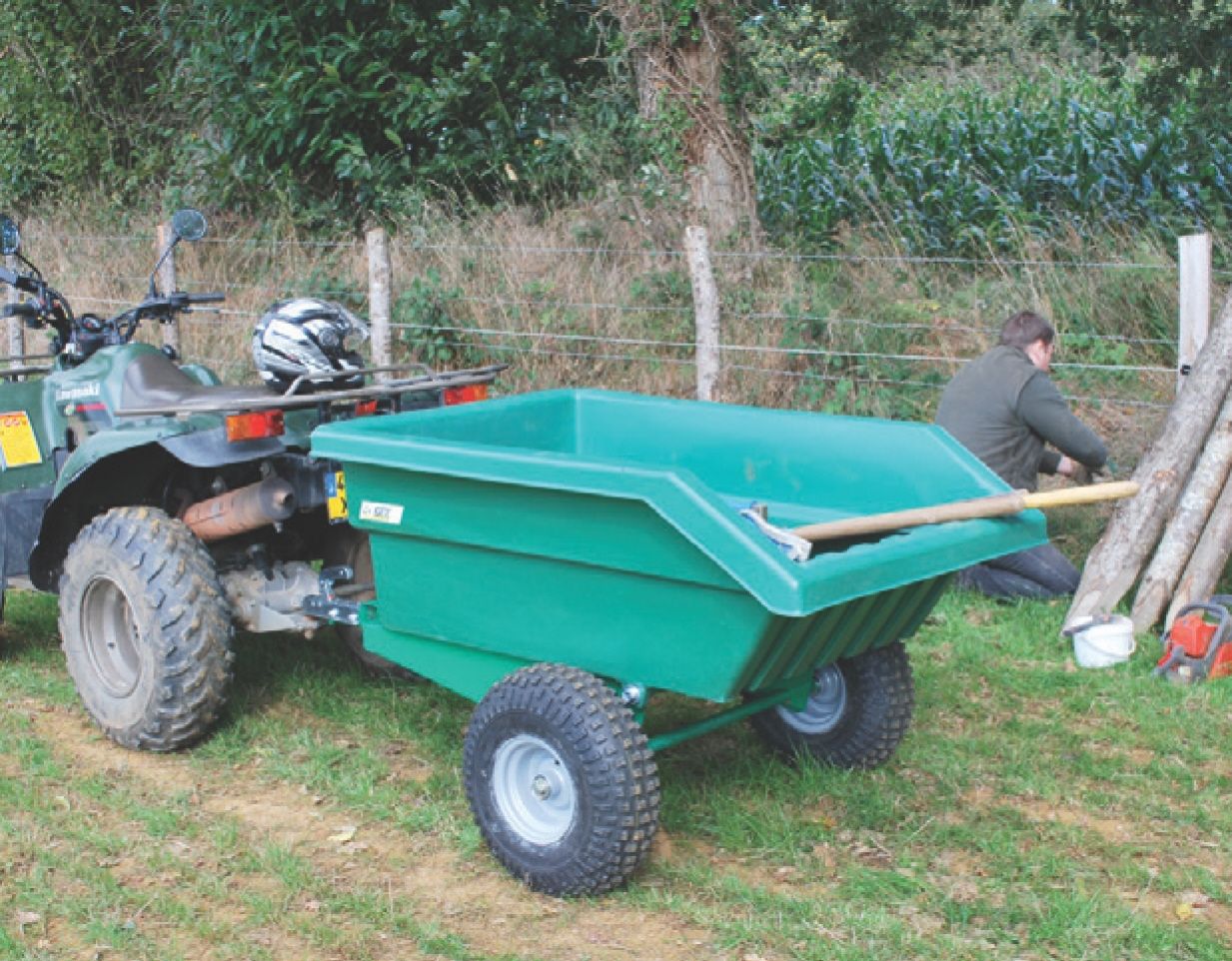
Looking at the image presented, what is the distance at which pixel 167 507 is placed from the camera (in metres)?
5.16

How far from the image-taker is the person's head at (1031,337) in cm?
645

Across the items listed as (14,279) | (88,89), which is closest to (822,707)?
(14,279)

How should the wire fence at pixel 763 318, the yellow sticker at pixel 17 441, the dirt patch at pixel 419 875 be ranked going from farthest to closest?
the wire fence at pixel 763 318 → the yellow sticker at pixel 17 441 → the dirt patch at pixel 419 875

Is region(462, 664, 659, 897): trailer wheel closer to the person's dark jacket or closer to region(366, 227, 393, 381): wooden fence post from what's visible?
the person's dark jacket

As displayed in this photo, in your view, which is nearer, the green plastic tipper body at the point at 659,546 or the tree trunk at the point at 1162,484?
the green plastic tipper body at the point at 659,546

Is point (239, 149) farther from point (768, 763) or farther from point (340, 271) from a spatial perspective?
point (768, 763)

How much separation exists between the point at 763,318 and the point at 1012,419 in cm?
241

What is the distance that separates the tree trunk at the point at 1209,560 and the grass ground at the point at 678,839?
392 mm

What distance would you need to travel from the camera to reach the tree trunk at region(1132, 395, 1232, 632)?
5770 mm

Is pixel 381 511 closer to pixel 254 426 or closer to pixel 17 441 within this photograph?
pixel 254 426

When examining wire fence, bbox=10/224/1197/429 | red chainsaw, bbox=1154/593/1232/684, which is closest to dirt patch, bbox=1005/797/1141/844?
red chainsaw, bbox=1154/593/1232/684

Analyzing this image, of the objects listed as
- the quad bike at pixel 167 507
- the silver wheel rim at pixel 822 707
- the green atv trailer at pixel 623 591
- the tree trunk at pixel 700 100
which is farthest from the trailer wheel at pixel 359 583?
the tree trunk at pixel 700 100

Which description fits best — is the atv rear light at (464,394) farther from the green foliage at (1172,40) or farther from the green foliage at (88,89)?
the green foliage at (88,89)

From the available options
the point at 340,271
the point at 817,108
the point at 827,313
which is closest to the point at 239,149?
the point at 340,271
